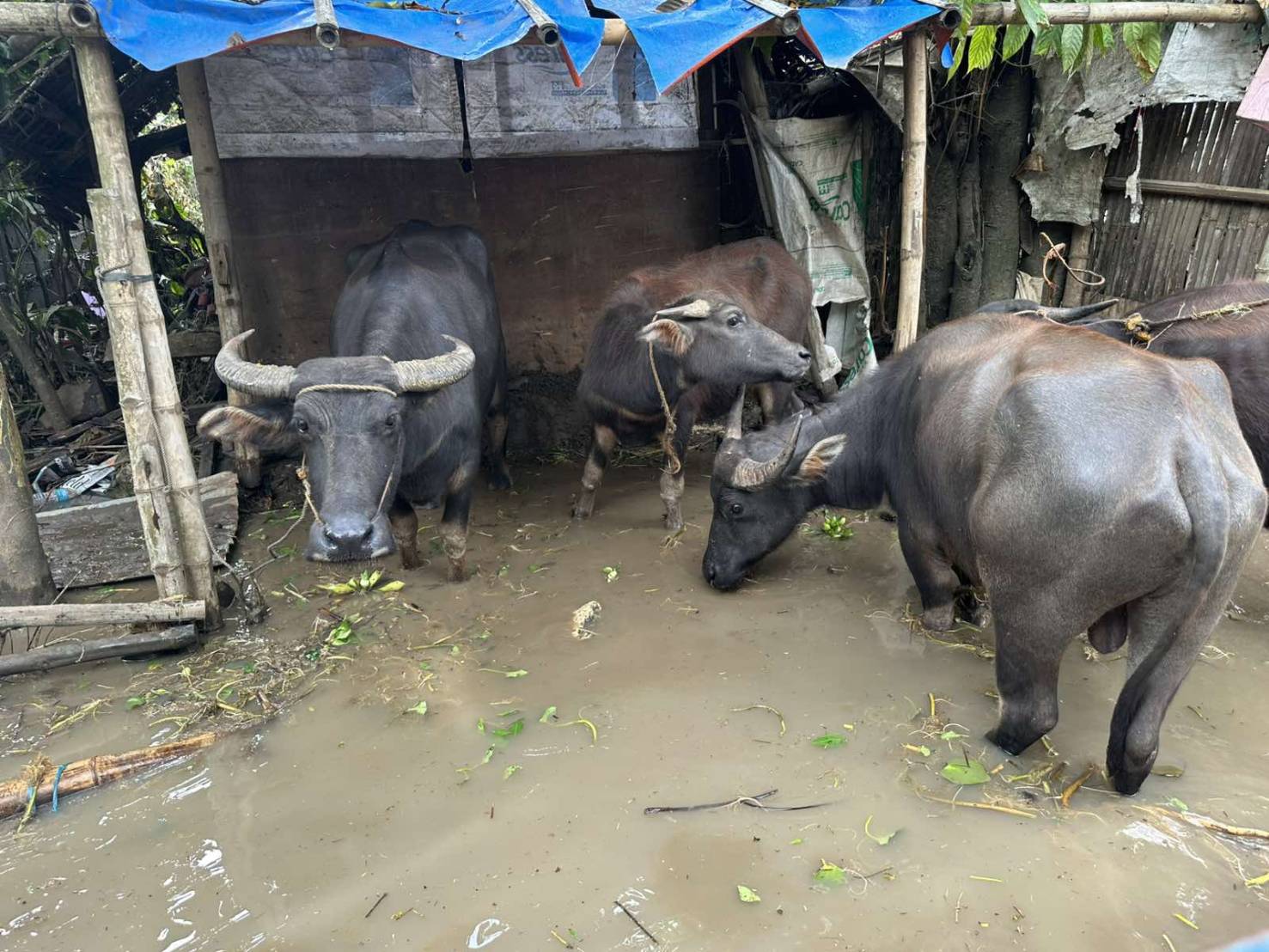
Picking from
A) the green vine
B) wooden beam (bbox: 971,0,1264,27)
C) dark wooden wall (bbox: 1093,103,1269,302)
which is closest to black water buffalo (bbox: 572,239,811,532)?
the green vine

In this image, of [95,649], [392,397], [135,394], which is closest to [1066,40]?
[392,397]

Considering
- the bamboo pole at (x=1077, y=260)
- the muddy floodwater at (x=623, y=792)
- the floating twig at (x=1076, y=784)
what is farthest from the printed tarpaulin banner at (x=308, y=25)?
the bamboo pole at (x=1077, y=260)

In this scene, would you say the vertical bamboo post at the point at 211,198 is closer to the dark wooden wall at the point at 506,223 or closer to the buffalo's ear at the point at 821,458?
the dark wooden wall at the point at 506,223

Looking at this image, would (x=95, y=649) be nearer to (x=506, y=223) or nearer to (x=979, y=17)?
(x=506, y=223)

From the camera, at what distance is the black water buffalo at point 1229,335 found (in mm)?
3473

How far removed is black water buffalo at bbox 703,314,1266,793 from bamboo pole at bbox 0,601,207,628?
3059 millimetres

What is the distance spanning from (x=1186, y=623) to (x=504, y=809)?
6.90 feet

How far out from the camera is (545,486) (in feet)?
17.9

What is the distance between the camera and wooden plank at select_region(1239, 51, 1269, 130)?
4.16m

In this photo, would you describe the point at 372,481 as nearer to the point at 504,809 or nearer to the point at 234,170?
the point at 504,809

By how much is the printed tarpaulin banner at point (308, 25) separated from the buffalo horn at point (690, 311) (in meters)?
1.46

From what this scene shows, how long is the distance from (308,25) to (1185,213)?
506 centimetres

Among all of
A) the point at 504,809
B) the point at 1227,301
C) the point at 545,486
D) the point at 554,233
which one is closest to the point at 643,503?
the point at 545,486

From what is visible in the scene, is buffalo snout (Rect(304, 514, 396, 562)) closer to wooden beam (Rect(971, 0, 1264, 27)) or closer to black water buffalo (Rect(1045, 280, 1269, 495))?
black water buffalo (Rect(1045, 280, 1269, 495))
